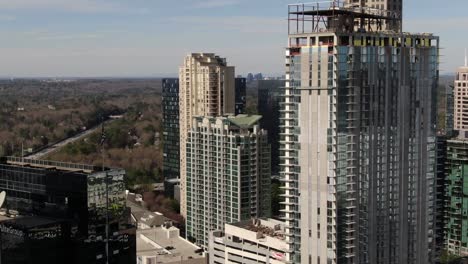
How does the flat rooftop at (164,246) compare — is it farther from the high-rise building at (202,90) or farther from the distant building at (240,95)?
the distant building at (240,95)

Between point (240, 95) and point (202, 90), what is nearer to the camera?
point (202, 90)

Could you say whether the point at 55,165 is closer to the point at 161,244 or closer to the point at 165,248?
the point at 165,248

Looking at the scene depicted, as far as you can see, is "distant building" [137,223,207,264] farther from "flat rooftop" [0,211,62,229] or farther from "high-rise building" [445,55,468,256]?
"high-rise building" [445,55,468,256]

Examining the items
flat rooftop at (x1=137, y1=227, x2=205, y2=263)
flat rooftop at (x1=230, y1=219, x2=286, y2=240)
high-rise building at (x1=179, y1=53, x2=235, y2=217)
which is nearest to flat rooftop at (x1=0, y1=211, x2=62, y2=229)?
flat rooftop at (x1=230, y1=219, x2=286, y2=240)

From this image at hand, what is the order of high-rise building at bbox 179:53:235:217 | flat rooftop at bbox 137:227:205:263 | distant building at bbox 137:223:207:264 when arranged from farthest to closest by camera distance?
high-rise building at bbox 179:53:235:217 < flat rooftop at bbox 137:227:205:263 < distant building at bbox 137:223:207:264

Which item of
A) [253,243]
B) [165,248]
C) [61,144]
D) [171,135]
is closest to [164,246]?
[165,248]
